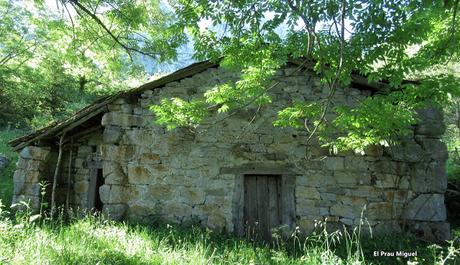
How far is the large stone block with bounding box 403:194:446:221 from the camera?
5.54 meters

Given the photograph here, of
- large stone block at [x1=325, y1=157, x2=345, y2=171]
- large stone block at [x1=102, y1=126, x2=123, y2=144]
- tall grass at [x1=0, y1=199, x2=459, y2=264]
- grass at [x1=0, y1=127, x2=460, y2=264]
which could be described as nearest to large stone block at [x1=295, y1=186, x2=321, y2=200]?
large stone block at [x1=325, y1=157, x2=345, y2=171]

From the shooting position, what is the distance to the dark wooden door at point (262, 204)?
5848mm

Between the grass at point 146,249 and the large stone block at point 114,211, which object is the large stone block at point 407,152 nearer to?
the grass at point 146,249

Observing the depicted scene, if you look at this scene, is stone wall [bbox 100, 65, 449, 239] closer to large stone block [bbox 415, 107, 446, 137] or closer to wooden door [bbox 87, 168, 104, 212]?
large stone block [bbox 415, 107, 446, 137]

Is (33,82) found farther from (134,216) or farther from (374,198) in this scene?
(374,198)

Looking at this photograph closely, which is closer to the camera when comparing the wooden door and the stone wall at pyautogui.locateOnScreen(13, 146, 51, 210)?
the stone wall at pyautogui.locateOnScreen(13, 146, 51, 210)

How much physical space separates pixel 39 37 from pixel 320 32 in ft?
32.0

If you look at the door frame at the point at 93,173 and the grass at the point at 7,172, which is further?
the grass at the point at 7,172

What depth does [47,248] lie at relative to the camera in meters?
3.25

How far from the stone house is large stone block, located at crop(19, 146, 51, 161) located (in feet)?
0.14

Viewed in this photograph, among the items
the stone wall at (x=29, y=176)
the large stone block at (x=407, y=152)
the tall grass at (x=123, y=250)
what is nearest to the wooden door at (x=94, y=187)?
the stone wall at (x=29, y=176)

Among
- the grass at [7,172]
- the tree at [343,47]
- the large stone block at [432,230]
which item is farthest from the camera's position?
the grass at [7,172]

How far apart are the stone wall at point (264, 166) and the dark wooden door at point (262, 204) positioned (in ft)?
0.94

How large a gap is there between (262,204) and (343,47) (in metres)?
3.47
